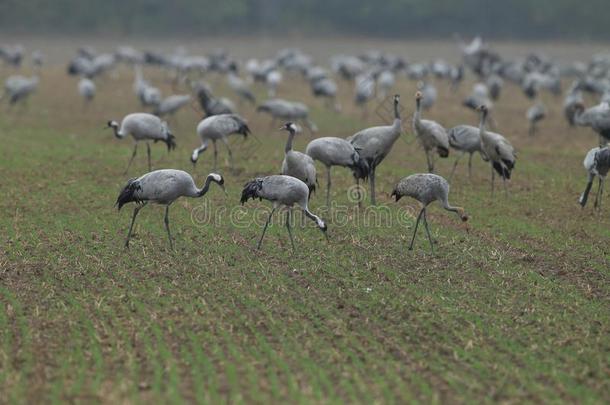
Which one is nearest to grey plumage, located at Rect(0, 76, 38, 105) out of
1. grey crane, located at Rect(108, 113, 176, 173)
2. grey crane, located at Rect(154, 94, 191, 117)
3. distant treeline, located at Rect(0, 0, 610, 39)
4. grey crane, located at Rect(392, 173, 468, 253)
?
grey crane, located at Rect(154, 94, 191, 117)

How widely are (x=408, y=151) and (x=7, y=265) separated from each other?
11.6 m

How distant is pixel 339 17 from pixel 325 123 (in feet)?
136

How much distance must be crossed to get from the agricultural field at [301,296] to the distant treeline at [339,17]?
4661 centimetres

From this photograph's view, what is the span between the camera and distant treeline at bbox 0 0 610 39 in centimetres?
6209

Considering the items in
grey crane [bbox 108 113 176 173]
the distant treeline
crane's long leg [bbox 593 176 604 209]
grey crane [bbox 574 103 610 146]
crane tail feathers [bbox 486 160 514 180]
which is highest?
the distant treeline

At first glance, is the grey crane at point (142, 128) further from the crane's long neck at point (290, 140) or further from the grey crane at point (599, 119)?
the grey crane at point (599, 119)

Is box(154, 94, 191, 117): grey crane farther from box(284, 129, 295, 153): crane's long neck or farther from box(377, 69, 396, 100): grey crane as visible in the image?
box(377, 69, 396, 100): grey crane

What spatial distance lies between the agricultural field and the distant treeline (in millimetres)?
46613

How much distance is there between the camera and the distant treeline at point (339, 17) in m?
62.1

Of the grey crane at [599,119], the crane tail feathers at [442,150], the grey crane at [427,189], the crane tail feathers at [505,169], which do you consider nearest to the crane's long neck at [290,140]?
the grey crane at [427,189]

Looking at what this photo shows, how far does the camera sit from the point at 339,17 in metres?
65.3

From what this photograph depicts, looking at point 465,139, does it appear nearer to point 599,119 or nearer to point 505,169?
point 505,169

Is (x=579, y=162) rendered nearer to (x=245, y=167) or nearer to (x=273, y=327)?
(x=245, y=167)

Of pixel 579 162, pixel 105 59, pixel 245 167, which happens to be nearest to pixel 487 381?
pixel 245 167
